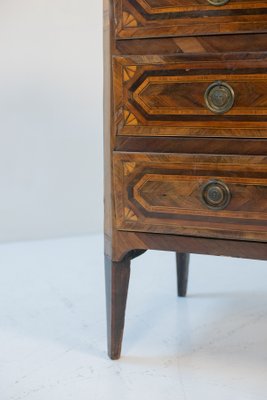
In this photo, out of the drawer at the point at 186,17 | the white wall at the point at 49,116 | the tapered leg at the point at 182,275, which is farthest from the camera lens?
the white wall at the point at 49,116

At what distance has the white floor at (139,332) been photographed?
111cm

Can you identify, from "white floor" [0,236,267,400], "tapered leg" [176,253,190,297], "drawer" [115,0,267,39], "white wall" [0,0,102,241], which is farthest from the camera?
"white wall" [0,0,102,241]

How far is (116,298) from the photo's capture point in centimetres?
118

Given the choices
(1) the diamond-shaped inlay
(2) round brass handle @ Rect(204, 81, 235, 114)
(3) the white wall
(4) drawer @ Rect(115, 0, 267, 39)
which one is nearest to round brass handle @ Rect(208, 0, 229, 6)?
(4) drawer @ Rect(115, 0, 267, 39)

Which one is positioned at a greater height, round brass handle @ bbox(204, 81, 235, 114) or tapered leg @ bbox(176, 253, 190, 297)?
round brass handle @ bbox(204, 81, 235, 114)

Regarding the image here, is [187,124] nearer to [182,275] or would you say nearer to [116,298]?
[116,298]

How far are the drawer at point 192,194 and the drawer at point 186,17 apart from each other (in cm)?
22

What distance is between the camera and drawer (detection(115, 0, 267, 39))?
100 cm

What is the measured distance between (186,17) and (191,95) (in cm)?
13

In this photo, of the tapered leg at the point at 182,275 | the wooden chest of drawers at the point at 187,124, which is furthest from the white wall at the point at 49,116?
the wooden chest of drawers at the point at 187,124

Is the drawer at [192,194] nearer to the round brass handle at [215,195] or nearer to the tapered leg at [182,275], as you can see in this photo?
the round brass handle at [215,195]

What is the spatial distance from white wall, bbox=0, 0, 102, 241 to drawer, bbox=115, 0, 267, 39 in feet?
3.16

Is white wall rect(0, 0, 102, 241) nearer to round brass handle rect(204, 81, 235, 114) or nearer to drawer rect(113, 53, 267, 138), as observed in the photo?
drawer rect(113, 53, 267, 138)

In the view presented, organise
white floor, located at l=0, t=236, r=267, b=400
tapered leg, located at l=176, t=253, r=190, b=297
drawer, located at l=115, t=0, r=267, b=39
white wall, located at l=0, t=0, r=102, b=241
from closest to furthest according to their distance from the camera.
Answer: drawer, located at l=115, t=0, r=267, b=39 < white floor, located at l=0, t=236, r=267, b=400 < tapered leg, located at l=176, t=253, r=190, b=297 < white wall, located at l=0, t=0, r=102, b=241
